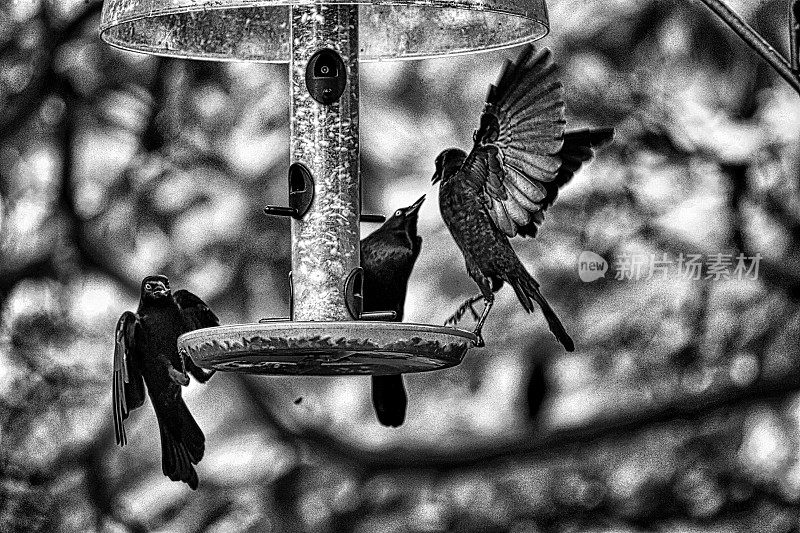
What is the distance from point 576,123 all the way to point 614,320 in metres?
0.59

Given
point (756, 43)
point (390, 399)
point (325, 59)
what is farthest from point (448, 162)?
point (756, 43)

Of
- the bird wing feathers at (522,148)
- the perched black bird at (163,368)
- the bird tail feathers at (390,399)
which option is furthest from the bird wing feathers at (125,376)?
the bird wing feathers at (522,148)

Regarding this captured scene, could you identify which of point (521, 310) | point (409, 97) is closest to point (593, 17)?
point (409, 97)

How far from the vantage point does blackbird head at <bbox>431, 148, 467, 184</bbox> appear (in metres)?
4.61

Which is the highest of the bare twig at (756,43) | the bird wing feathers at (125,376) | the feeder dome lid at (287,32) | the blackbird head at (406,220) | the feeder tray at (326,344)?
the feeder dome lid at (287,32)

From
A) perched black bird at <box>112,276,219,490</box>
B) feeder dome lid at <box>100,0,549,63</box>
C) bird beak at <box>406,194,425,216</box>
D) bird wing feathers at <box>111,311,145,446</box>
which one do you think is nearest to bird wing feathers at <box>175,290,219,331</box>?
perched black bird at <box>112,276,219,490</box>

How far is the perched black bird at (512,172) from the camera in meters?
4.55

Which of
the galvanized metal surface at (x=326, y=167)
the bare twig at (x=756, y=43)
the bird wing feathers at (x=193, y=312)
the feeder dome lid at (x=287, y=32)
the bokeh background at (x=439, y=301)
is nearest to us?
the bare twig at (x=756, y=43)

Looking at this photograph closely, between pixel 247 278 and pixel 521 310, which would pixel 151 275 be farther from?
pixel 521 310

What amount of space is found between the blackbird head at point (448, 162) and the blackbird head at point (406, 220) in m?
0.12

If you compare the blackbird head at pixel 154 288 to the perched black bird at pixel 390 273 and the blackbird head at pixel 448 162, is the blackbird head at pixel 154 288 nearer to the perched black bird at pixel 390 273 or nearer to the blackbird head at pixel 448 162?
the perched black bird at pixel 390 273

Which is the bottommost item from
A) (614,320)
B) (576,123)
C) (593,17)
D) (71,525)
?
(71,525)

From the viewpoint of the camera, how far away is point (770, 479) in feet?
15.2

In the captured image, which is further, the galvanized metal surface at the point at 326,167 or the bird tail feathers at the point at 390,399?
the bird tail feathers at the point at 390,399
